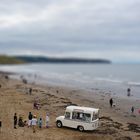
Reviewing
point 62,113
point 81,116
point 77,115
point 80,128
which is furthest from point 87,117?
point 62,113

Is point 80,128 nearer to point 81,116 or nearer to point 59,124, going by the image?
point 81,116

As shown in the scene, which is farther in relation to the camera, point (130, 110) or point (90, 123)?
point (130, 110)

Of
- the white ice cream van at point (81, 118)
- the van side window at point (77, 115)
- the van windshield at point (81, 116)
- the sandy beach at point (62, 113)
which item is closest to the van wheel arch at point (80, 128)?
the white ice cream van at point (81, 118)

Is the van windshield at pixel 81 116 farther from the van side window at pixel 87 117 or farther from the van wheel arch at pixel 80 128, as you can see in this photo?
the van wheel arch at pixel 80 128

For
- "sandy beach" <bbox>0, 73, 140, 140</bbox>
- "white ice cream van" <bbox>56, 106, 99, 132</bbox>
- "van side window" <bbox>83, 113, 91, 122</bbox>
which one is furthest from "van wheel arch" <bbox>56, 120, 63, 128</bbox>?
"van side window" <bbox>83, 113, 91, 122</bbox>

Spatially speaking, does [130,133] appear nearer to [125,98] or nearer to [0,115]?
[0,115]

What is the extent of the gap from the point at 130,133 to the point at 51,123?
7.84 meters

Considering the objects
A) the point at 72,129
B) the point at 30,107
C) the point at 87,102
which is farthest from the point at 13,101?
the point at 72,129

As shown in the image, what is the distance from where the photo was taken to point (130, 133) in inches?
1278

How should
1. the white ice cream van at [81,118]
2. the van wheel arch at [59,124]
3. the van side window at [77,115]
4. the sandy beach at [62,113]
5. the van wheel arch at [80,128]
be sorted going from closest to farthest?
the sandy beach at [62,113], the white ice cream van at [81,118], the van wheel arch at [80,128], the van side window at [77,115], the van wheel arch at [59,124]

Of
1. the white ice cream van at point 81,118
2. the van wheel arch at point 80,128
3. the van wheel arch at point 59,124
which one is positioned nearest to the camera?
the white ice cream van at point 81,118

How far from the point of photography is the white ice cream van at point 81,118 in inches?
1257

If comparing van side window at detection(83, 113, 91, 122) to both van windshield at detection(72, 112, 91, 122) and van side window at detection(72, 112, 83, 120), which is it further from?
van side window at detection(72, 112, 83, 120)

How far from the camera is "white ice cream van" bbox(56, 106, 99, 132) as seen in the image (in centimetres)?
3192
